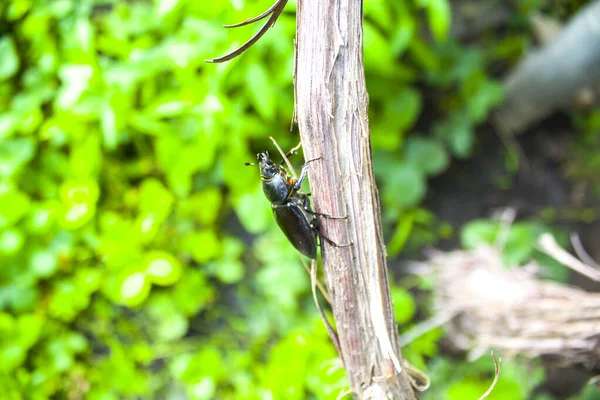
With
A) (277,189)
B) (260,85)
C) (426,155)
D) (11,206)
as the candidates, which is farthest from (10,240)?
(426,155)

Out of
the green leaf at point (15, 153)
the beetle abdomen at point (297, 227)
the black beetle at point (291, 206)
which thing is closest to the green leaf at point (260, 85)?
the black beetle at point (291, 206)

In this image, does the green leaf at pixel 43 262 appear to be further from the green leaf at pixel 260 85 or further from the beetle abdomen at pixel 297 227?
the beetle abdomen at pixel 297 227

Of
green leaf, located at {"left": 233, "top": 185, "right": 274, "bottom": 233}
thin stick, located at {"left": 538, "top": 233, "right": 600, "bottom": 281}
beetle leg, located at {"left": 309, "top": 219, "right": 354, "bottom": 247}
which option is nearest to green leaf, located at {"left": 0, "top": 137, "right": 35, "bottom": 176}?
green leaf, located at {"left": 233, "top": 185, "right": 274, "bottom": 233}

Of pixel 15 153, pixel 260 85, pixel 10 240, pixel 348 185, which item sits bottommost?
pixel 10 240

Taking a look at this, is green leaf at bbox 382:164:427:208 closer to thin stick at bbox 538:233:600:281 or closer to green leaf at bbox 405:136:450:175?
green leaf at bbox 405:136:450:175

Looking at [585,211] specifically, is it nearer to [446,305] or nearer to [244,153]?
[446,305]

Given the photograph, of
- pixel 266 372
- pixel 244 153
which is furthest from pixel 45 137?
pixel 266 372

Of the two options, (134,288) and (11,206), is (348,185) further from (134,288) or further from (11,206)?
(11,206)
